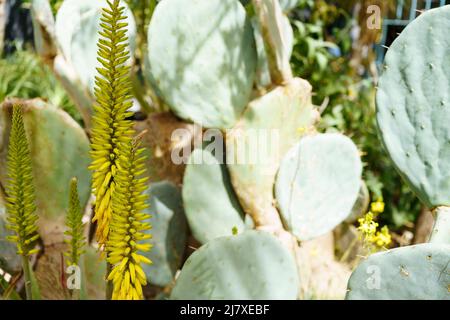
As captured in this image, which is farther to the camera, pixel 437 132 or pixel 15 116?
pixel 437 132

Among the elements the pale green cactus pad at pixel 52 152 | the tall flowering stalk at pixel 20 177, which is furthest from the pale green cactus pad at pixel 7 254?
the tall flowering stalk at pixel 20 177

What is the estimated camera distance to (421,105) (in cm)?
134

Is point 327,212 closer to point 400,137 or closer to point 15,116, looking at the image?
point 400,137

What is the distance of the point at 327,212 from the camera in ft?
6.53

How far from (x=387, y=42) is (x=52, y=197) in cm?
283

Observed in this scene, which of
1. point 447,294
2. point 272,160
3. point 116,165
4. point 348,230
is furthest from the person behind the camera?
point 348,230

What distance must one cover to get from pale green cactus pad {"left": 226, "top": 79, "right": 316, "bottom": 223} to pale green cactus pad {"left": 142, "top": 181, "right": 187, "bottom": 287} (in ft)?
0.86

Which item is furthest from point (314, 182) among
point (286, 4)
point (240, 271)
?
point (286, 4)

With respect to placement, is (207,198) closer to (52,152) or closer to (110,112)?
(52,152)

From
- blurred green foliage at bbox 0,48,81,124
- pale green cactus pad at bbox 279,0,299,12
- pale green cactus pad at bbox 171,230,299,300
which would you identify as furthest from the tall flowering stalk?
blurred green foliage at bbox 0,48,81,124

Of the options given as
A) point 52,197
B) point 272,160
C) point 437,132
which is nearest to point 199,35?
point 272,160

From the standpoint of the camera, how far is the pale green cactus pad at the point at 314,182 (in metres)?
1.94

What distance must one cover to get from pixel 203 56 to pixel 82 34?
381mm

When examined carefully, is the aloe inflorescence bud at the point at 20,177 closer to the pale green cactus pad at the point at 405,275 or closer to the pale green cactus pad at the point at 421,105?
the pale green cactus pad at the point at 405,275
